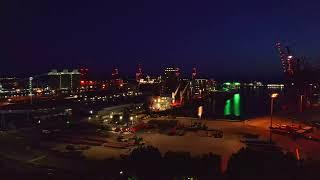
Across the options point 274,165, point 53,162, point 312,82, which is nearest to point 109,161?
point 53,162

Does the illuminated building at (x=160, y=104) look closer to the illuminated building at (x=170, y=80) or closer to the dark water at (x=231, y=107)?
the dark water at (x=231, y=107)


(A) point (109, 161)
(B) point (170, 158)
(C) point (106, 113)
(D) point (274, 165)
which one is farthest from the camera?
(C) point (106, 113)

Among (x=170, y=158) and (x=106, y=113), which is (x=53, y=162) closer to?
(x=170, y=158)

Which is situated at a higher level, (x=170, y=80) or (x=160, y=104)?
(x=170, y=80)

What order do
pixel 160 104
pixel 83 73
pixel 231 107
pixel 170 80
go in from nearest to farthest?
pixel 160 104 → pixel 170 80 → pixel 231 107 → pixel 83 73

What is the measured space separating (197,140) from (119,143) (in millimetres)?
4931

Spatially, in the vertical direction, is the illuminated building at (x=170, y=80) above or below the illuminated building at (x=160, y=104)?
above

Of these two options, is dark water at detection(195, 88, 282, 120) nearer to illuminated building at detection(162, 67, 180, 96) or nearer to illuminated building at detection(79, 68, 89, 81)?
illuminated building at detection(162, 67, 180, 96)

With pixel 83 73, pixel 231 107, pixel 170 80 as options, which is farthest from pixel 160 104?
pixel 83 73

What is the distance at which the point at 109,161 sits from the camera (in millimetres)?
18391

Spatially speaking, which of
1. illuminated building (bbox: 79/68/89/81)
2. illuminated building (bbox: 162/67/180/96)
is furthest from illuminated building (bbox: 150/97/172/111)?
illuminated building (bbox: 79/68/89/81)

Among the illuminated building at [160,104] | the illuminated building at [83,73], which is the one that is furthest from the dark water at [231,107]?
the illuminated building at [83,73]

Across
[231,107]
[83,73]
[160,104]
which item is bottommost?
[231,107]

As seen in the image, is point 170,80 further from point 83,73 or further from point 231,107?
point 83,73
